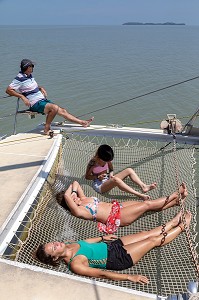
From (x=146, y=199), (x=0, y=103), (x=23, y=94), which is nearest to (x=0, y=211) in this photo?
(x=146, y=199)

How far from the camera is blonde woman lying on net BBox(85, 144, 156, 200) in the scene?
466 centimetres

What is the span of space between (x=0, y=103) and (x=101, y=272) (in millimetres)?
11517

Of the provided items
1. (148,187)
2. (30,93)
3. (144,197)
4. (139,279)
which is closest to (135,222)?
(144,197)

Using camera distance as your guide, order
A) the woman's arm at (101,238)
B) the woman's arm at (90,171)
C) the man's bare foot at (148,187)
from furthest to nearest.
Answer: the woman's arm at (90,171)
the man's bare foot at (148,187)
the woman's arm at (101,238)

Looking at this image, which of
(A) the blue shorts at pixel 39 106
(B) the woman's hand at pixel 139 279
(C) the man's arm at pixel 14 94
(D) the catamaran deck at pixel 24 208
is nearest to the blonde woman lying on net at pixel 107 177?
(D) the catamaran deck at pixel 24 208

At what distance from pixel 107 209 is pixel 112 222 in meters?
0.18

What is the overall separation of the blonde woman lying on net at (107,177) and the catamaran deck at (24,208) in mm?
700

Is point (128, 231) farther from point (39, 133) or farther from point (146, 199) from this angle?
point (39, 133)

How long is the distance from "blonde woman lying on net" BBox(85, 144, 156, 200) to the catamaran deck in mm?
700

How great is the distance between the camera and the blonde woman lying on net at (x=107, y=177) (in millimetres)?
4660

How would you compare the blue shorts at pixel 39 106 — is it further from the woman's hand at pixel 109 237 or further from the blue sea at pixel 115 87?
the woman's hand at pixel 109 237

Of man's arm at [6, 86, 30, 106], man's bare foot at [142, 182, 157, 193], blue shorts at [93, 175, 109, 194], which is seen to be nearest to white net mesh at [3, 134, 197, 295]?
blue shorts at [93, 175, 109, 194]

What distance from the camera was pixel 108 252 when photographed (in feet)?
12.0

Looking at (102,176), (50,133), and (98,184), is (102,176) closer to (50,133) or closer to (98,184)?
(98,184)
